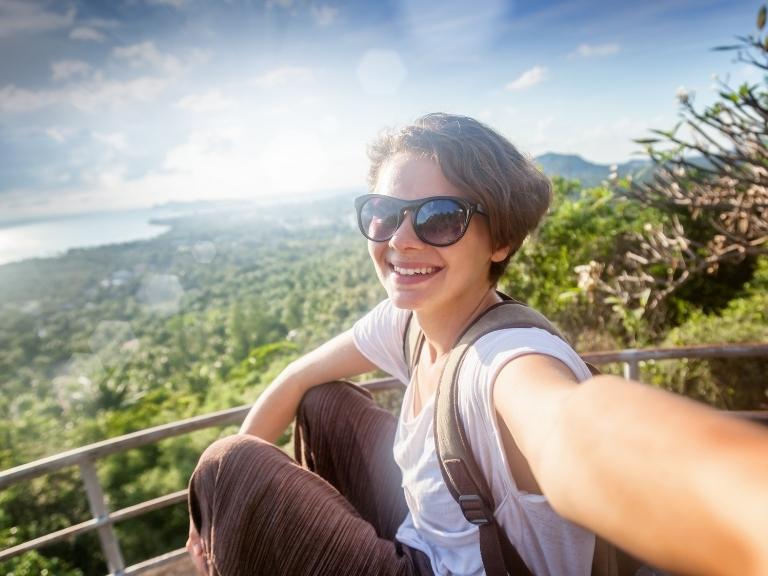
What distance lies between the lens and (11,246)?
51750 millimetres

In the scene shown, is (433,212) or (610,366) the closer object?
(433,212)

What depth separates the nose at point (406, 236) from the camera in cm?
133

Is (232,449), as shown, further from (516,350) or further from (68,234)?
(68,234)

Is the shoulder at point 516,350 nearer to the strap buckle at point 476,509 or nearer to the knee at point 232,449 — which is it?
the strap buckle at point 476,509

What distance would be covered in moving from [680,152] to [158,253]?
177 feet

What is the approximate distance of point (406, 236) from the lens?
4.40ft

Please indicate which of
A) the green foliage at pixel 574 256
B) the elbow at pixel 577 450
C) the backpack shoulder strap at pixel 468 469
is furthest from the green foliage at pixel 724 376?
the elbow at pixel 577 450

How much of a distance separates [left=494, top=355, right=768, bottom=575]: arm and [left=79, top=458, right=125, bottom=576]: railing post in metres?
1.91

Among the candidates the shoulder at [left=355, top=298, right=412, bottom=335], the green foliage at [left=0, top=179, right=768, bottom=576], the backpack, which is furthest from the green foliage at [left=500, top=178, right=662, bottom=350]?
the backpack

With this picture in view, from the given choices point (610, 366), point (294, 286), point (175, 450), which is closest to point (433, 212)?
point (610, 366)

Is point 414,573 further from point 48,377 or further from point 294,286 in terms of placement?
point 48,377

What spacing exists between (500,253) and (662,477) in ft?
3.25

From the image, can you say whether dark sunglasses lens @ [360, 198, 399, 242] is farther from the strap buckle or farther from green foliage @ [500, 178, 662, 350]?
green foliage @ [500, 178, 662, 350]

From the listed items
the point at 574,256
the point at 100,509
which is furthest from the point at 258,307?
the point at 100,509
